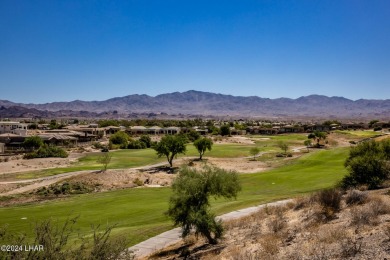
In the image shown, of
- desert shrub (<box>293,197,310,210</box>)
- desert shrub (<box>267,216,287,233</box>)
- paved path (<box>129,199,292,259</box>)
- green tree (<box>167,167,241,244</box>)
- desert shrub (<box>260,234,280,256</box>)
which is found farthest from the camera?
desert shrub (<box>293,197,310,210</box>)

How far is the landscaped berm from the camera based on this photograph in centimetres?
1412

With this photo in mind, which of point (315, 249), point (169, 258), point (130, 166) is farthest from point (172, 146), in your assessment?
point (315, 249)

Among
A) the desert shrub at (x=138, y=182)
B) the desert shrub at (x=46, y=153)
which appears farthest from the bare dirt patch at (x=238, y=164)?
the desert shrub at (x=46, y=153)

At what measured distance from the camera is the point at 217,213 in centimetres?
2845

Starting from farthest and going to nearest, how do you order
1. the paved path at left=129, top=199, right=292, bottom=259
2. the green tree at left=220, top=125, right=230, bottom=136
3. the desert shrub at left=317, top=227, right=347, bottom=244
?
the green tree at left=220, top=125, right=230, bottom=136
the paved path at left=129, top=199, right=292, bottom=259
the desert shrub at left=317, top=227, right=347, bottom=244

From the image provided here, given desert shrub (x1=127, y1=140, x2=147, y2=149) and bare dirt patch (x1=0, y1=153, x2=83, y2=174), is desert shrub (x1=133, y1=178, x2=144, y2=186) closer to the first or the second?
bare dirt patch (x1=0, y1=153, x2=83, y2=174)

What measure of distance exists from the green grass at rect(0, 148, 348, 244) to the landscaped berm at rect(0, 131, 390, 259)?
93 mm

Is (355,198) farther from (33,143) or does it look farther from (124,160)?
(33,143)

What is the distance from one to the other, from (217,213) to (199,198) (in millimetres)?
7245

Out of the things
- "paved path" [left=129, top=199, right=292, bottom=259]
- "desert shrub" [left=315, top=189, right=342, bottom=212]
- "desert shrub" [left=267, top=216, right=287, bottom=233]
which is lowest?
"paved path" [left=129, top=199, right=292, bottom=259]

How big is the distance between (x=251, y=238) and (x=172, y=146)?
51.7 metres

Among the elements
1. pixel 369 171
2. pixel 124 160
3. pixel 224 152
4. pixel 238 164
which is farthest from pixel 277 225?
pixel 224 152

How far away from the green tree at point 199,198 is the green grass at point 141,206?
12.7 feet

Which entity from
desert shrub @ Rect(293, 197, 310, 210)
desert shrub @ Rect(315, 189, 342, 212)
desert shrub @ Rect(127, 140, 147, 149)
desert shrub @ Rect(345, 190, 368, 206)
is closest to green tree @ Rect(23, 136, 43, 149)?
desert shrub @ Rect(127, 140, 147, 149)
